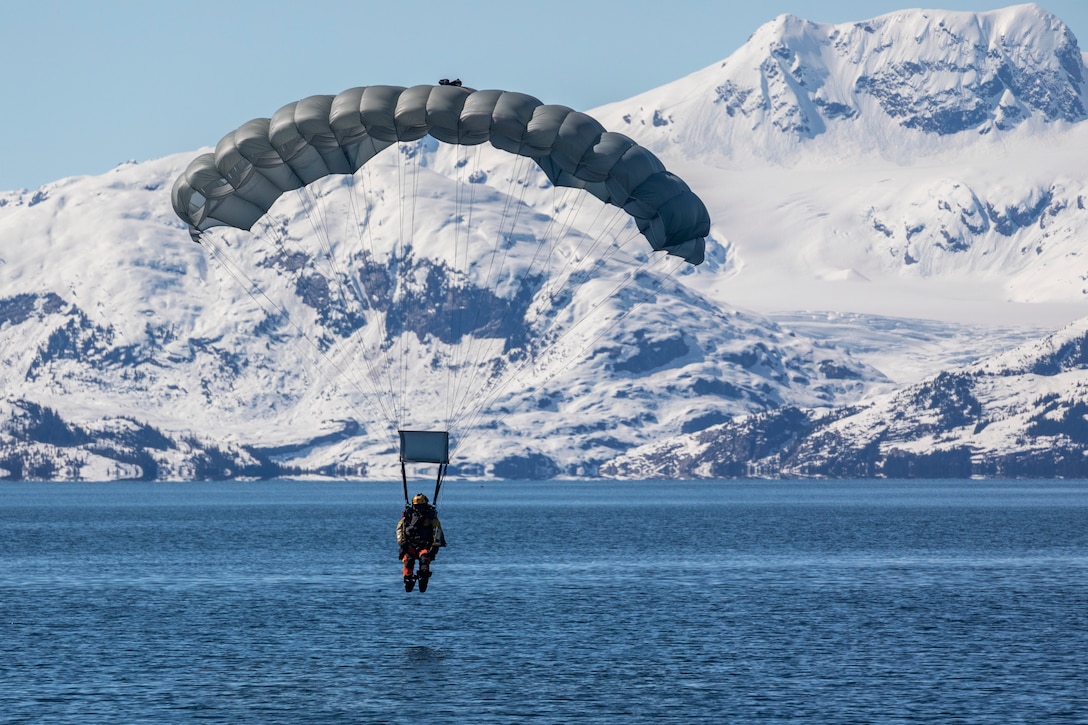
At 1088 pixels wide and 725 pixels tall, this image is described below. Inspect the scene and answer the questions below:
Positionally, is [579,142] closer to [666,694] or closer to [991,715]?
[666,694]

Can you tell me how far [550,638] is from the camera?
68.3 meters

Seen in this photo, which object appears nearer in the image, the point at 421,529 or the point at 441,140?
the point at 421,529

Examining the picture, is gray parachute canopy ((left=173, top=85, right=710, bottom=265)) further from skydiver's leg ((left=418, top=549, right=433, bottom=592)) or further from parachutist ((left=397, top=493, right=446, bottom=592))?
skydiver's leg ((left=418, top=549, right=433, bottom=592))

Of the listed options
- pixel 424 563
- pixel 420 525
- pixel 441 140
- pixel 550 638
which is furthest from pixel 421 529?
pixel 550 638

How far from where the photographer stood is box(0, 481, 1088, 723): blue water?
174ft

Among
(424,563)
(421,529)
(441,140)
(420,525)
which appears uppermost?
(441,140)

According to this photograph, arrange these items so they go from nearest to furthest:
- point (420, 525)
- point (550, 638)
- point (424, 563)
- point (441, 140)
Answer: point (424, 563), point (420, 525), point (441, 140), point (550, 638)

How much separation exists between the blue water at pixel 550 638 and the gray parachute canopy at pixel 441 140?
594 inches

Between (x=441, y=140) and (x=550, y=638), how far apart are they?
22.0 m

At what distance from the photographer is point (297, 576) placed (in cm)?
10194

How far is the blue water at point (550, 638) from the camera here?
5306 cm

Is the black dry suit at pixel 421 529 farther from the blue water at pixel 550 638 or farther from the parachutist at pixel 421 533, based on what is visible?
the blue water at pixel 550 638

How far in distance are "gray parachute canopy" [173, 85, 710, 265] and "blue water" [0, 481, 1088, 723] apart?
49.5 ft

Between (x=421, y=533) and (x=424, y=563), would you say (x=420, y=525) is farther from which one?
(x=424, y=563)
